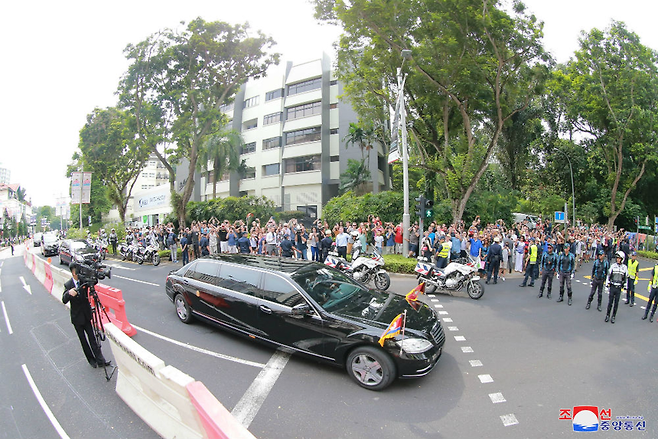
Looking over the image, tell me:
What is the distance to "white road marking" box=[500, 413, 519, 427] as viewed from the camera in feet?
12.8

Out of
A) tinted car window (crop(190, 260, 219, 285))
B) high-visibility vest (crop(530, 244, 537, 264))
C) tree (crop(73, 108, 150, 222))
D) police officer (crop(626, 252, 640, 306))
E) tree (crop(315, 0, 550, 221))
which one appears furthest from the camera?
tree (crop(73, 108, 150, 222))

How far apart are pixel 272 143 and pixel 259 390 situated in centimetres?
3637

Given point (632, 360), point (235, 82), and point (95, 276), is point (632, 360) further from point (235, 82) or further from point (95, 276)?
point (235, 82)

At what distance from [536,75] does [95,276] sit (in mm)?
18617

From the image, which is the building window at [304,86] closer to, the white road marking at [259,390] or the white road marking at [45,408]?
the white road marking at [259,390]

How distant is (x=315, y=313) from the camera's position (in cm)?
507

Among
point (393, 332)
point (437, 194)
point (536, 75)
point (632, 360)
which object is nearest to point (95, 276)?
point (393, 332)

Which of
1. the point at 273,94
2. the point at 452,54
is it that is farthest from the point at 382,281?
the point at 273,94

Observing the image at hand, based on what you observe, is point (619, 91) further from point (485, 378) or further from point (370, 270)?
point (485, 378)

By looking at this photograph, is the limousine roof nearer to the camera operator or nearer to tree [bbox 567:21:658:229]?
the camera operator

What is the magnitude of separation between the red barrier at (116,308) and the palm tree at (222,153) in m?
29.0

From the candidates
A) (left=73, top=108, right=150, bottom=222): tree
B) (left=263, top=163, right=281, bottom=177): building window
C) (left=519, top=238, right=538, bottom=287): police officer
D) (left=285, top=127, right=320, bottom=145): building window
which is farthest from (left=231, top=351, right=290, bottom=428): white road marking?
(left=263, top=163, right=281, bottom=177): building window

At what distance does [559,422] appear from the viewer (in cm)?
395

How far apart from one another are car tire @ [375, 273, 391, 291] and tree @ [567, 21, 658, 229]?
26.4 m
